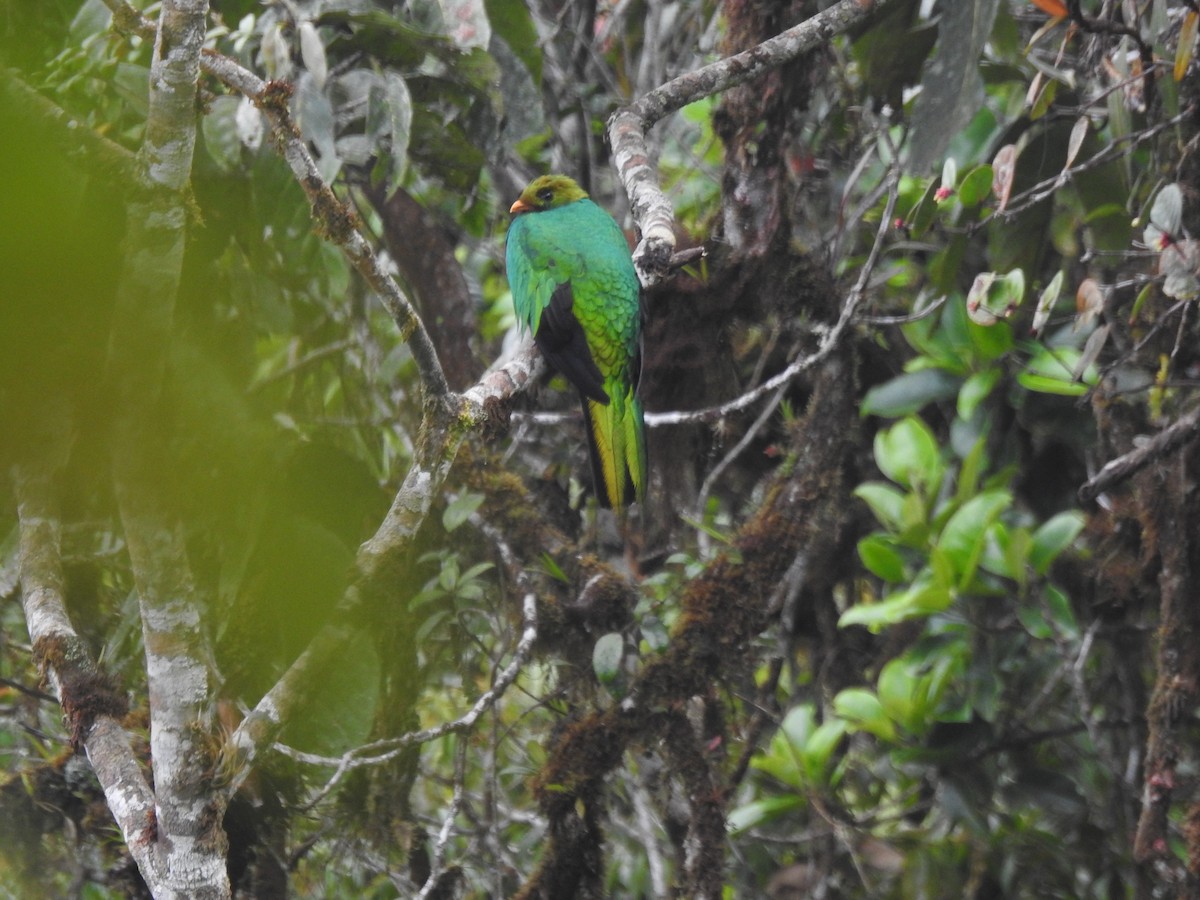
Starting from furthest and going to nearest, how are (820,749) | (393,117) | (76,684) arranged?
(820,749), (393,117), (76,684)

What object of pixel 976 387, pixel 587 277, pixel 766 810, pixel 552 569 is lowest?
pixel 766 810

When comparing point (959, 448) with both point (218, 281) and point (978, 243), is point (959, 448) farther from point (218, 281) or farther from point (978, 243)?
point (218, 281)

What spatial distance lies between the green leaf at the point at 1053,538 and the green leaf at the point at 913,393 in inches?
24.8

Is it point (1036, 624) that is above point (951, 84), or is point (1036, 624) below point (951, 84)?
below

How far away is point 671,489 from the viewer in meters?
4.39

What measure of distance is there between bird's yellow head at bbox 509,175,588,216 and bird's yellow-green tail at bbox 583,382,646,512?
0.96m

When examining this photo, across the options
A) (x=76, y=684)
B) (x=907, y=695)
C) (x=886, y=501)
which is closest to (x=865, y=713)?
(x=907, y=695)

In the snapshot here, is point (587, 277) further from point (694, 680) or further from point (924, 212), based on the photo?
point (694, 680)

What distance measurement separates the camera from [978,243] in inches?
178

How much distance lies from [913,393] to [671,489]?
0.98 meters

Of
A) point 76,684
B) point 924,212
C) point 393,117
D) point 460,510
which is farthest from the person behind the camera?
point 924,212

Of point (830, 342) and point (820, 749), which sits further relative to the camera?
point (820, 749)

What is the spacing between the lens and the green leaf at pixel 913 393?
414 cm

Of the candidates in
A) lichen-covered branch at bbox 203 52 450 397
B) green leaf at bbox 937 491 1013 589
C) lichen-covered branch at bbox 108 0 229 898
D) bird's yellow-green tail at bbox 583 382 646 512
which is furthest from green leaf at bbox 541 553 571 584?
lichen-covered branch at bbox 108 0 229 898
